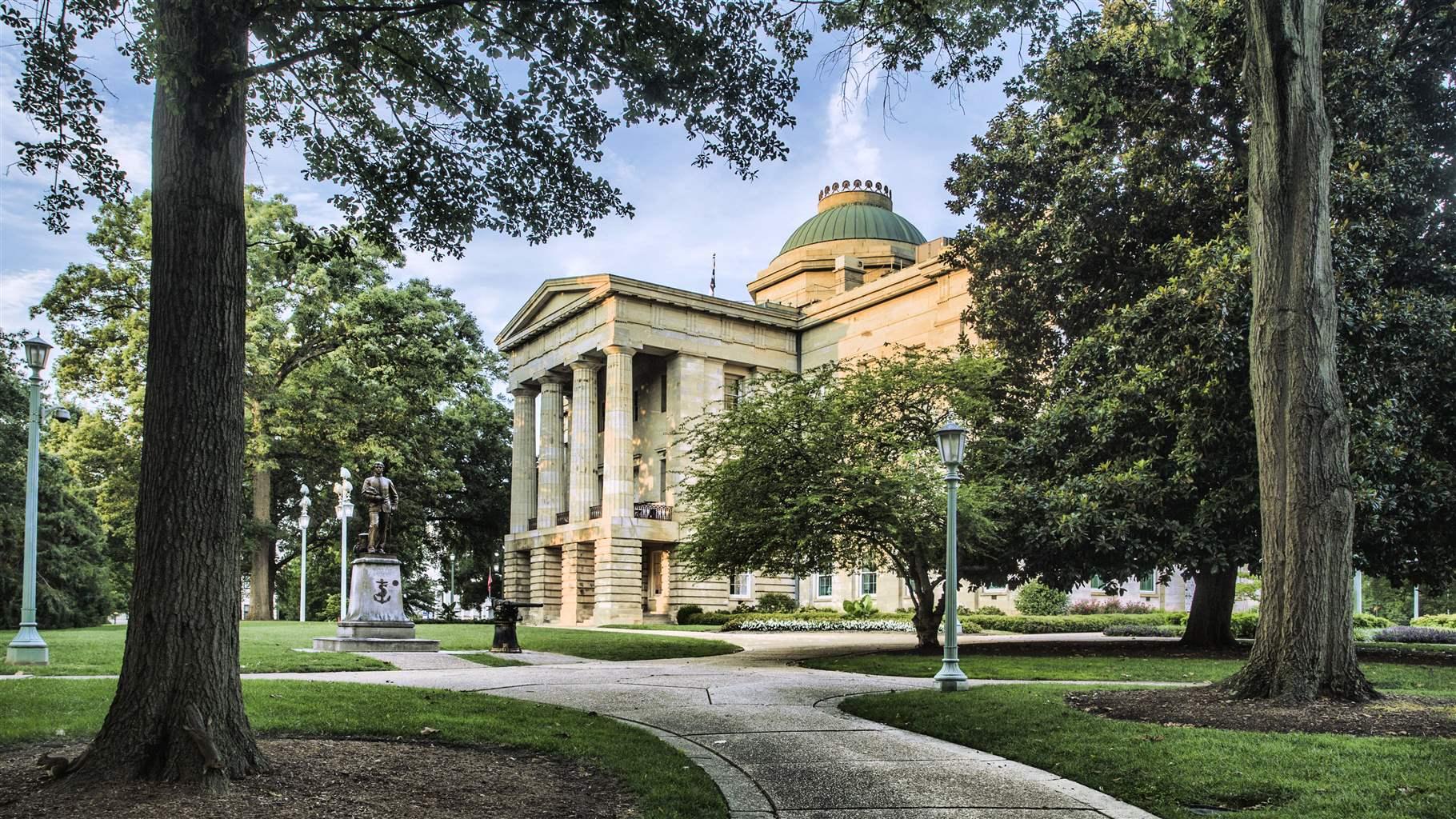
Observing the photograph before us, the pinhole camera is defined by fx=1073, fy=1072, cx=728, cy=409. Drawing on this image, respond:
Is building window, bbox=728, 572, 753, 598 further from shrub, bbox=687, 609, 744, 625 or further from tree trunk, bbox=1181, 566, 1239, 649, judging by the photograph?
tree trunk, bbox=1181, 566, 1239, 649

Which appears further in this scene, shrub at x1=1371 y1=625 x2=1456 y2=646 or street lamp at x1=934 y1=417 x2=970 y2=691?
shrub at x1=1371 y1=625 x2=1456 y2=646

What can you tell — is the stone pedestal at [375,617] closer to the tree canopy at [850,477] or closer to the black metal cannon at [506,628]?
the black metal cannon at [506,628]

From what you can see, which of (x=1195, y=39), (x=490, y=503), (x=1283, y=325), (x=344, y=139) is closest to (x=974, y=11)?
(x=1195, y=39)

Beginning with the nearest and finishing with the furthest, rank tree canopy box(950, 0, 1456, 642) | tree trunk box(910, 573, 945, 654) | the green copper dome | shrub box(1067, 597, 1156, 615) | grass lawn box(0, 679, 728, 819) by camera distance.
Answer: grass lawn box(0, 679, 728, 819) < tree canopy box(950, 0, 1456, 642) < tree trunk box(910, 573, 945, 654) < shrub box(1067, 597, 1156, 615) < the green copper dome

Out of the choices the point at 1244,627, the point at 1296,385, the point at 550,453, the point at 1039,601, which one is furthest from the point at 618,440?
the point at 1296,385

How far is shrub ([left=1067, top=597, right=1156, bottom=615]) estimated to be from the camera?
140 feet

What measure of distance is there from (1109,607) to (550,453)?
26.8 meters

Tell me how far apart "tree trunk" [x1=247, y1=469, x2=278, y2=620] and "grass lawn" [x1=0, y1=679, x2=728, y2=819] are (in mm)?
29312

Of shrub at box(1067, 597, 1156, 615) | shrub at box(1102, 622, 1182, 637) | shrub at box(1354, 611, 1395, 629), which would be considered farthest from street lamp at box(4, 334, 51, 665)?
shrub at box(1354, 611, 1395, 629)

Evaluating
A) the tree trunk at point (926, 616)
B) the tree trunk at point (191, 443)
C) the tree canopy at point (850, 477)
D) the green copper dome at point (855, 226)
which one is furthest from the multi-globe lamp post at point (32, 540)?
the green copper dome at point (855, 226)

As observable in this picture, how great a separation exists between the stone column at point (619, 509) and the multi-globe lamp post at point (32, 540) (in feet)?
96.6

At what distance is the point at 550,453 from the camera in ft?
174

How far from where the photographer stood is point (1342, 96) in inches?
809

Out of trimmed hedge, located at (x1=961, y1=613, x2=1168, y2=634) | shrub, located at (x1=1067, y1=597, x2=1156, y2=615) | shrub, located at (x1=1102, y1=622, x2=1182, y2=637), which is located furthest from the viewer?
shrub, located at (x1=1067, y1=597, x2=1156, y2=615)
